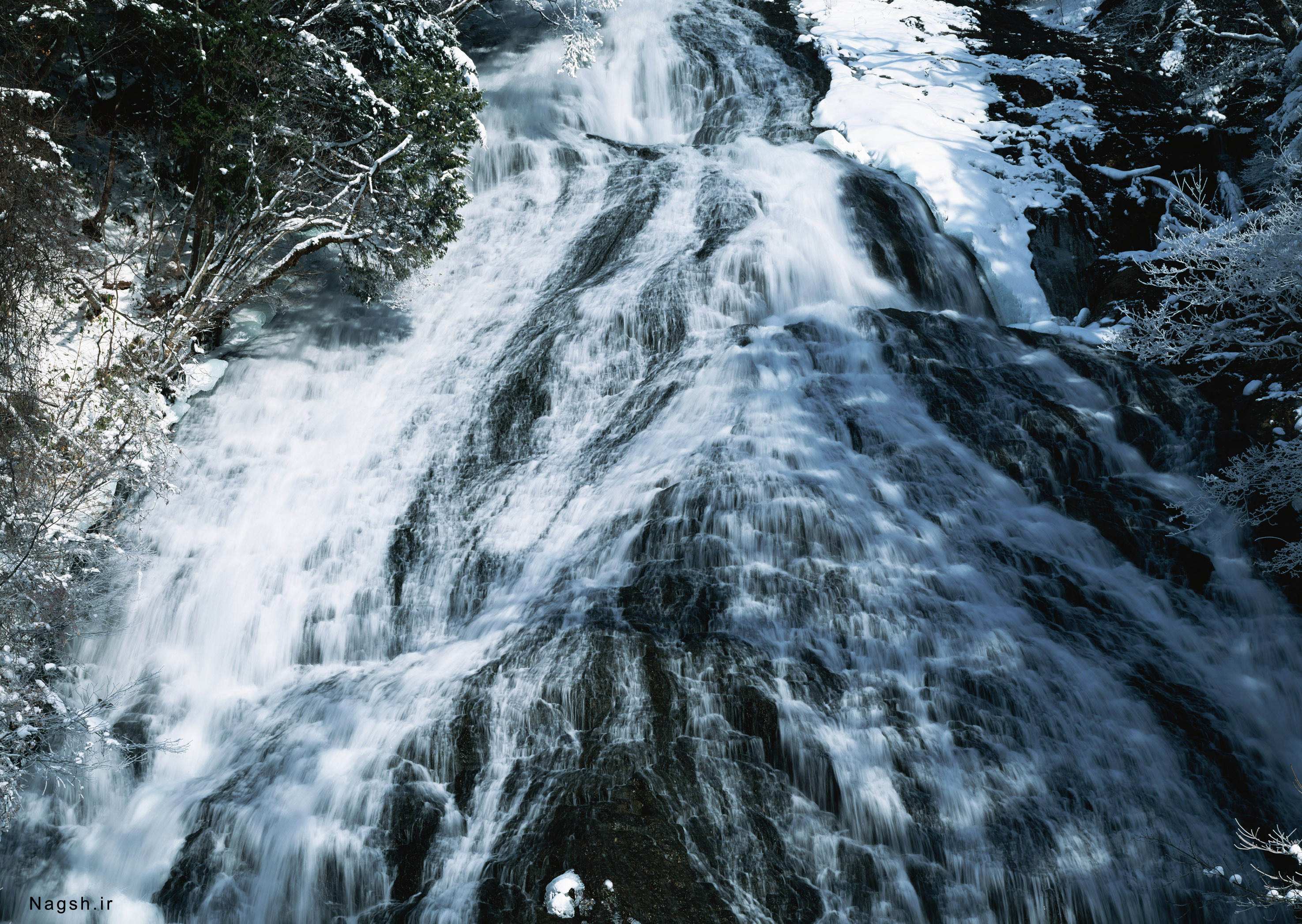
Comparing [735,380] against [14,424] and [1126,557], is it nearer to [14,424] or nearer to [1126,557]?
[1126,557]

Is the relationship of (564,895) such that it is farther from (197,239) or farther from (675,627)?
(197,239)

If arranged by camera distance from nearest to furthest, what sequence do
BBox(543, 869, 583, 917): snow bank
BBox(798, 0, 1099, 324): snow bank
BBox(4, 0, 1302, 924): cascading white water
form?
1. BBox(543, 869, 583, 917): snow bank
2. BBox(4, 0, 1302, 924): cascading white water
3. BBox(798, 0, 1099, 324): snow bank

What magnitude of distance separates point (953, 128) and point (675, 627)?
11.6 meters

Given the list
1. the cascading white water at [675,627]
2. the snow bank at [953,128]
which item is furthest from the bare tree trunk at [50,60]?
the snow bank at [953,128]

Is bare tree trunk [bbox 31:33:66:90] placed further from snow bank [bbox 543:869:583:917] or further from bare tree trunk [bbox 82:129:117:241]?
snow bank [bbox 543:869:583:917]

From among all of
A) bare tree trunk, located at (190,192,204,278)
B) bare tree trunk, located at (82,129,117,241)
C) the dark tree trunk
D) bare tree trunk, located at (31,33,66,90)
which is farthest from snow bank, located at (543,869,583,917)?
the dark tree trunk

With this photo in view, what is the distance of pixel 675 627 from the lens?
6.51 m

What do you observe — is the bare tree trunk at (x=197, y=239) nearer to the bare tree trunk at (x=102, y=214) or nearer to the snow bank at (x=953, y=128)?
the bare tree trunk at (x=102, y=214)

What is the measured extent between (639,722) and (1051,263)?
9916 mm

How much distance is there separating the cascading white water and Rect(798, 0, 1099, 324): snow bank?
2.51 ft

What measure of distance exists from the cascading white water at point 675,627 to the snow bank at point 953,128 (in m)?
0.77

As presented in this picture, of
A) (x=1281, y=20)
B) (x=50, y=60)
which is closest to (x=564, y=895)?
(x=50, y=60)

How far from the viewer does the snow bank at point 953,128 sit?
12.0m

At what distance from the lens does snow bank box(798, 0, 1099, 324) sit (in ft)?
39.3
